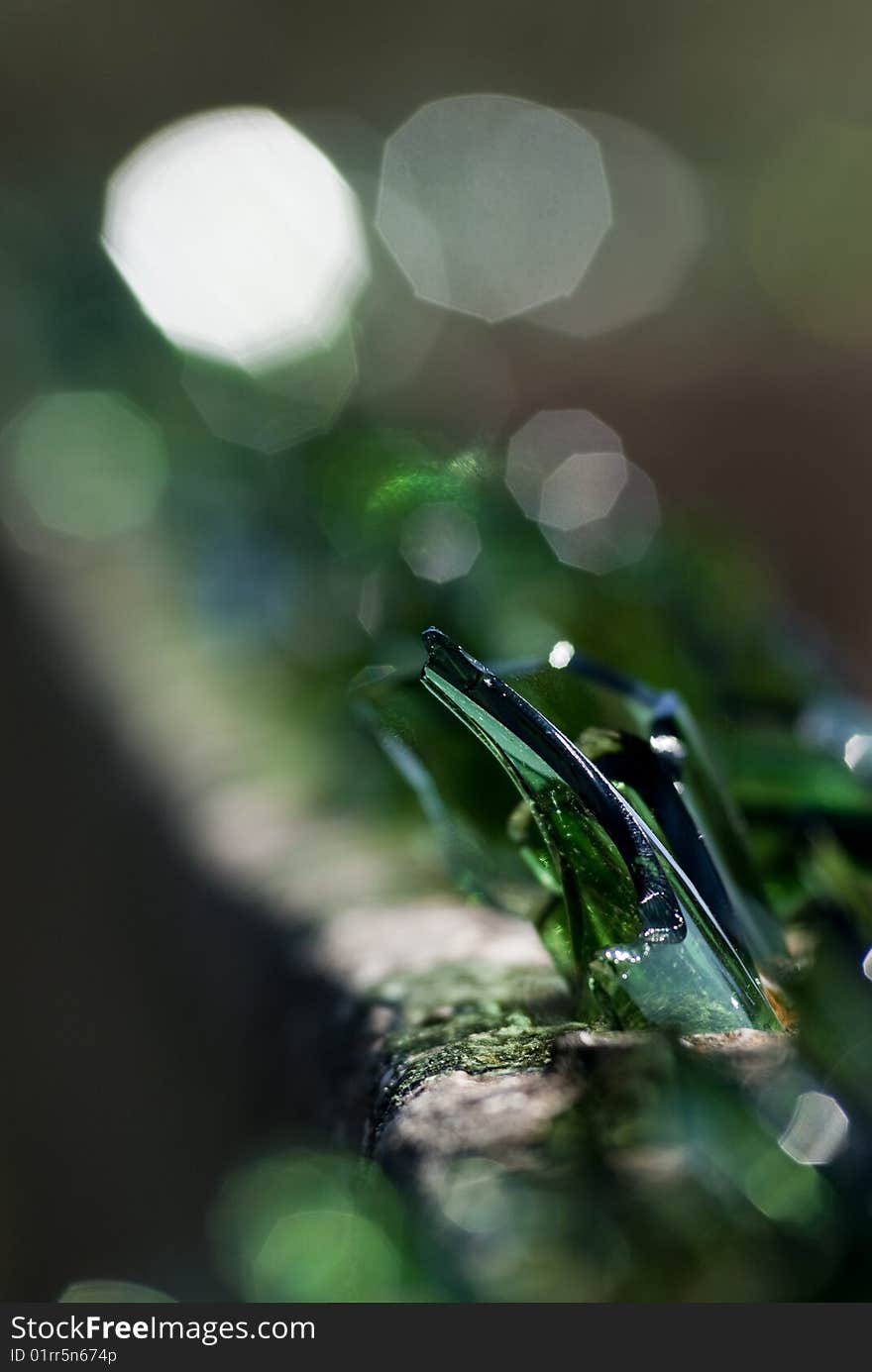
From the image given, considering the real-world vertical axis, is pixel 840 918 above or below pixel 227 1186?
above

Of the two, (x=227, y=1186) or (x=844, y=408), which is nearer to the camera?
(x=227, y=1186)

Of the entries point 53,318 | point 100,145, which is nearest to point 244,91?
point 100,145

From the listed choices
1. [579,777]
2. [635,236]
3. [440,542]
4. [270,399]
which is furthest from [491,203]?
[579,777]

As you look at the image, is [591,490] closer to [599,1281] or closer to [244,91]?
[599,1281]

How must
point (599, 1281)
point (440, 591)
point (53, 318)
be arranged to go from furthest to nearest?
point (53, 318) → point (440, 591) → point (599, 1281)

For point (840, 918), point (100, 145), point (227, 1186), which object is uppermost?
point (100, 145)

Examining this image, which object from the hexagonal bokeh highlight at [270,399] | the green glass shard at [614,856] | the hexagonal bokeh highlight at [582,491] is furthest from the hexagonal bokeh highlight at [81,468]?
the green glass shard at [614,856]
